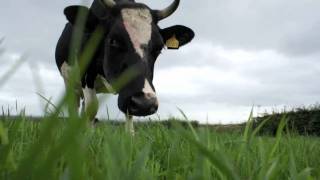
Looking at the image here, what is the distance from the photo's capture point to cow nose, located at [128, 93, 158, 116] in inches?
234

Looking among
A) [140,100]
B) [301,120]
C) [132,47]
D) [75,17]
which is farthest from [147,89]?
[301,120]

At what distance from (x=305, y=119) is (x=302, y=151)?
→ 780 inches

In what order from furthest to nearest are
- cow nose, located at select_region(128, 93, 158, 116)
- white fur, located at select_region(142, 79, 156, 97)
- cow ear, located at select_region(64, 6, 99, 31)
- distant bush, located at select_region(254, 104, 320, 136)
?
distant bush, located at select_region(254, 104, 320, 136), cow ear, located at select_region(64, 6, 99, 31), white fur, located at select_region(142, 79, 156, 97), cow nose, located at select_region(128, 93, 158, 116)

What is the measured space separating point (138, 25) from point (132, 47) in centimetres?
44

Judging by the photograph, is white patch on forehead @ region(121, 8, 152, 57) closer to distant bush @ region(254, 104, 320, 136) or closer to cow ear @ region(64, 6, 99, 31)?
cow ear @ region(64, 6, 99, 31)

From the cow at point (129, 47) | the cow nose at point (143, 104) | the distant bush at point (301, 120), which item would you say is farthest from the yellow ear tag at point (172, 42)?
the distant bush at point (301, 120)

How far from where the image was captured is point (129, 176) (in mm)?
611

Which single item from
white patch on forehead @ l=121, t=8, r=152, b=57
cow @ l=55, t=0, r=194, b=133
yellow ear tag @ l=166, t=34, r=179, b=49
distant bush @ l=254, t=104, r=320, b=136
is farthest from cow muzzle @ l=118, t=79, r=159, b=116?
distant bush @ l=254, t=104, r=320, b=136

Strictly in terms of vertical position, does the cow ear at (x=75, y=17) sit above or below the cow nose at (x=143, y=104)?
above

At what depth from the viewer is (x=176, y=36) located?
8656mm

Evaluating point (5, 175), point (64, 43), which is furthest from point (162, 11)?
point (5, 175)

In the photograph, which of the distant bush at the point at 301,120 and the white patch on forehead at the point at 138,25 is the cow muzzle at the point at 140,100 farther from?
the distant bush at the point at 301,120

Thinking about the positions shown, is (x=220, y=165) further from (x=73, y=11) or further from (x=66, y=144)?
(x=73, y=11)

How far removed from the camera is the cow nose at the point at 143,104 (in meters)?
5.95
